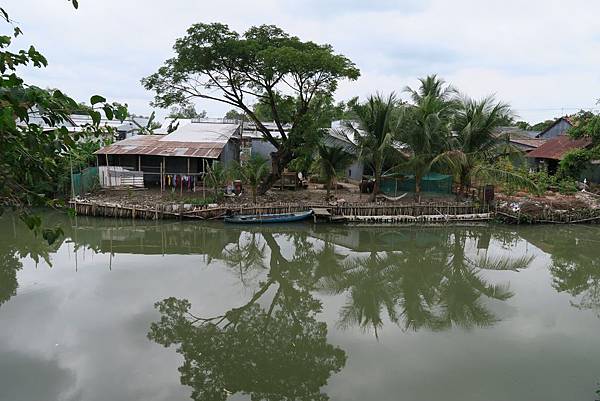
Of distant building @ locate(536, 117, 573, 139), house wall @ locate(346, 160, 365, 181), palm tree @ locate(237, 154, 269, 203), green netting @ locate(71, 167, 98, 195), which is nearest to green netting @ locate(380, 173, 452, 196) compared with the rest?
house wall @ locate(346, 160, 365, 181)

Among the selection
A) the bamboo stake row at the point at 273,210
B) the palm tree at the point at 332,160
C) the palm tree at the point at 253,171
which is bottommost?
the bamboo stake row at the point at 273,210

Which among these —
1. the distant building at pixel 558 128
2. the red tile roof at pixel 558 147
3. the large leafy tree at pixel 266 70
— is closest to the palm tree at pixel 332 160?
the large leafy tree at pixel 266 70

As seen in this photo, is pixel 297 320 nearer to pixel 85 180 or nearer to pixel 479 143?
pixel 479 143

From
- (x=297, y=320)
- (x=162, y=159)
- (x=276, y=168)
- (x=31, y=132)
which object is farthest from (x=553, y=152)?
(x=31, y=132)

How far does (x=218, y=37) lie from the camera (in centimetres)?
1430

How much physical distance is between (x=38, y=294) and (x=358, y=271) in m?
6.21

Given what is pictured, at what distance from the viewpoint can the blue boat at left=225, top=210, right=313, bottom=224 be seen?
44.7 feet

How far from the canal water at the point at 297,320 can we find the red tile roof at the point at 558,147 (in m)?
8.76

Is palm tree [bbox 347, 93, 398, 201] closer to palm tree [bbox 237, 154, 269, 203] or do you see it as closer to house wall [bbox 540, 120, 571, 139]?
palm tree [bbox 237, 154, 269, 203]

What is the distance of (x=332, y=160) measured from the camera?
1472 centimetres

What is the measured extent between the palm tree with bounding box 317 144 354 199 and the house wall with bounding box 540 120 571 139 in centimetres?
1600

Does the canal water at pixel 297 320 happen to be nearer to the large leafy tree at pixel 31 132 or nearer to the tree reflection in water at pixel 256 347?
the tree reflection in water at pixel 256 347

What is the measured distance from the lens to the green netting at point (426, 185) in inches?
→ 640

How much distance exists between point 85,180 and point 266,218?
275 inches
